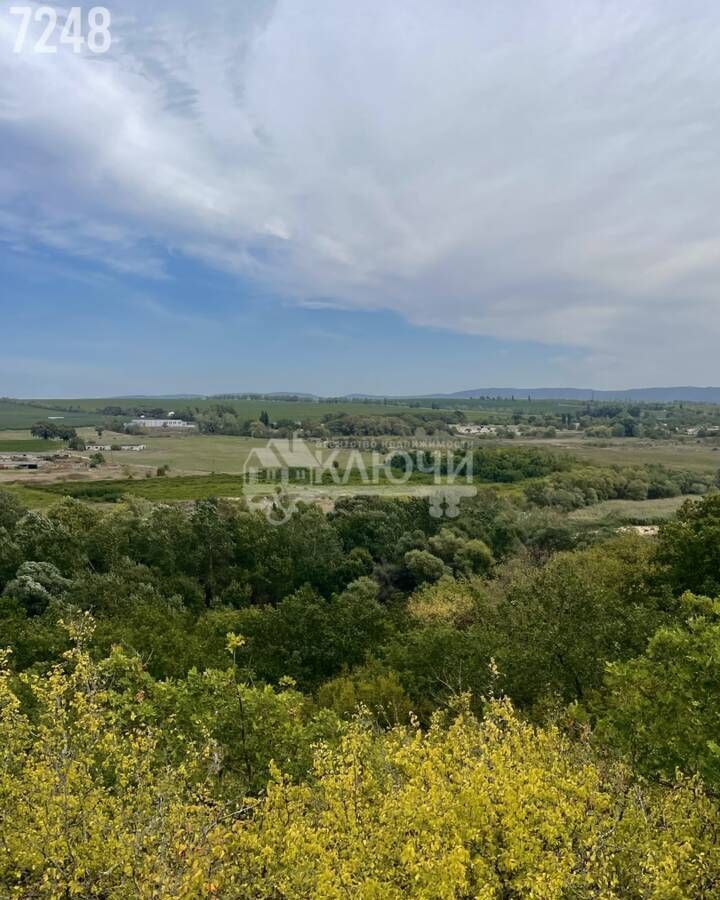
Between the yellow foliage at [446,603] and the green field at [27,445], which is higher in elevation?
the green field at [27,445]

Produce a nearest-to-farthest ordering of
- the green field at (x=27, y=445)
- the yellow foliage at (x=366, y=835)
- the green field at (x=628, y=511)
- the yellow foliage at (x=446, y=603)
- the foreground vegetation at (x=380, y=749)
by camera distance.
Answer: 1. the yellow foliage at (x=366, y=835)
2. the foreground vegetation at (x=380, y=749)
3. the yellow foliage at (x=446, y=603)
4. the green field at (x=628, y=511)
5. the green field at (x=27, y=445)

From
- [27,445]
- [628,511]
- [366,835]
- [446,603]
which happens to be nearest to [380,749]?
[366,835]

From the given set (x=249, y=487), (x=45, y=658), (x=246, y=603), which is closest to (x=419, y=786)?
(x=45, y=658)

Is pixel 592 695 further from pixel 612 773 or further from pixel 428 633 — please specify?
pixel 612 773

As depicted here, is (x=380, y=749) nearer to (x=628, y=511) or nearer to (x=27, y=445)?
(x=628, y=511)

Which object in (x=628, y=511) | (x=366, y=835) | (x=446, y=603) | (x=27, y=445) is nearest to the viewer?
(x=366, y=835)

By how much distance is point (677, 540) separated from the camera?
25.5 m

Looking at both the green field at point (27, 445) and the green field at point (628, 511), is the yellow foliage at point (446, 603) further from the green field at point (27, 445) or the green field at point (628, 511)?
the green field at point (27, 445)

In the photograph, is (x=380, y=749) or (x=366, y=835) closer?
(x=366, y=835)

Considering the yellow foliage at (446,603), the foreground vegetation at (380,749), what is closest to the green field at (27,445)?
the foreground vegetation at (380,749)

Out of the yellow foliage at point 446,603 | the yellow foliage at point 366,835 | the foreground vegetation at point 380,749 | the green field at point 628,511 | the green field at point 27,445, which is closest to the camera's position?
the yellow foliage at point 366,835

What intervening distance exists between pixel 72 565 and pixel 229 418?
158 m

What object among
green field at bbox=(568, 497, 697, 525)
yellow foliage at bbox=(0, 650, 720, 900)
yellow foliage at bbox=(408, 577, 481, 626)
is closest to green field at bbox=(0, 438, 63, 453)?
green field at bbox=(568, 497, 697, 525)

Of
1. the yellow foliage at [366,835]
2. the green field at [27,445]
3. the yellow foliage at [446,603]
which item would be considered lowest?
the yellow foliage at [446,603]
